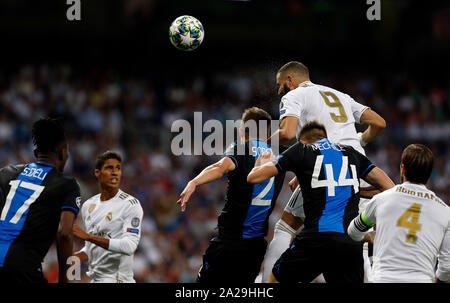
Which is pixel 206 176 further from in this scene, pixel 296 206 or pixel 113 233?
pixel 113 233

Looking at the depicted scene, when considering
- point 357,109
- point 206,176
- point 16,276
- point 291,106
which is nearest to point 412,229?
point 206,176

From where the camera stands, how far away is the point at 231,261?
734 cm

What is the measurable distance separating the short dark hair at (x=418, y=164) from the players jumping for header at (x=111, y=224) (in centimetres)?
331

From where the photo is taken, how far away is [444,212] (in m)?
5.65

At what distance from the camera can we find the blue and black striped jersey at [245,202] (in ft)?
24.2

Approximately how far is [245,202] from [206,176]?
77 cm

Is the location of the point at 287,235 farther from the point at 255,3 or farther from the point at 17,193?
the point at 255,3

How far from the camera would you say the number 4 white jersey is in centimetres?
752

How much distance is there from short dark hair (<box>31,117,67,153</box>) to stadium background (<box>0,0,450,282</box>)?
8.48m

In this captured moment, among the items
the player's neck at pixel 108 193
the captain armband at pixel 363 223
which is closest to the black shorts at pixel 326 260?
the captain armband at pixel 363 223

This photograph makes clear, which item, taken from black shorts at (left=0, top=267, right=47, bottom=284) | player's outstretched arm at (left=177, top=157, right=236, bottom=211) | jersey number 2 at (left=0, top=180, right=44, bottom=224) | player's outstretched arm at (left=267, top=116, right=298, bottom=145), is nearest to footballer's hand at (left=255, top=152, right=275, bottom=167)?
player's outstretched arm at (left=267, top=116, right=298, bottom=145)

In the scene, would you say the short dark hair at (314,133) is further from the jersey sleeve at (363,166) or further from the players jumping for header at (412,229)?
the players jumping for header at (412,229)

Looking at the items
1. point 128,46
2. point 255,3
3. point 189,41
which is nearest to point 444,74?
point 255,3
